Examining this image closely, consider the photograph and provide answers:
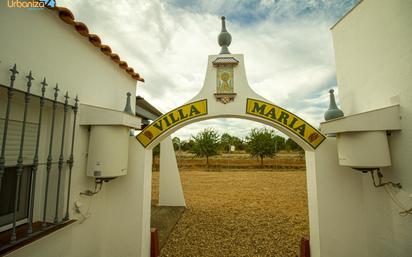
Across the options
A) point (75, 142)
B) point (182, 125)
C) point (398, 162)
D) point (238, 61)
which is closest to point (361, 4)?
point (238, 61)

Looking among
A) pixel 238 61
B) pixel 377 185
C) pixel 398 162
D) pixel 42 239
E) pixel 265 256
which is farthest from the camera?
pixel 265 256

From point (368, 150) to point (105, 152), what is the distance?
373cm

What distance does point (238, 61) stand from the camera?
3.30m

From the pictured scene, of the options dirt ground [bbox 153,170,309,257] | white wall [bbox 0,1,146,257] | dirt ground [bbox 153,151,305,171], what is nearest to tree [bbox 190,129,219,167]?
dirt ground [bbox 153,151,305,171]

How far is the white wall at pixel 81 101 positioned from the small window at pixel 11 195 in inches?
5.3

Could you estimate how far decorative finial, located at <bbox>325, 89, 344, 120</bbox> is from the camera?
2961 millimetres

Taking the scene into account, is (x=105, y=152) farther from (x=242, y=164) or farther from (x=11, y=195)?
(x=242, y=164)

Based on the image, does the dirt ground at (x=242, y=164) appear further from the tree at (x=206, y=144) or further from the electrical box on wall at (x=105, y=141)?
the electrical box on wall at (x=105, y=141)

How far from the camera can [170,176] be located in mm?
6992

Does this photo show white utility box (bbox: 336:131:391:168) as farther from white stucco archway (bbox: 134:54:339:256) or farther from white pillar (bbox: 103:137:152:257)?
white pillar (bbox: 103:137:152:257)

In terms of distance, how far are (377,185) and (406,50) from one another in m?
1.94

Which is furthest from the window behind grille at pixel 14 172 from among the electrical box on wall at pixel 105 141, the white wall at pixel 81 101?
the electrical box on wall at pixel 105 141

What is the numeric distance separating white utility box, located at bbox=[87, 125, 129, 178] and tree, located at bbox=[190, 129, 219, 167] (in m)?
19.4

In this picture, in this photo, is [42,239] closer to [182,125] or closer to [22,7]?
[182,125]
